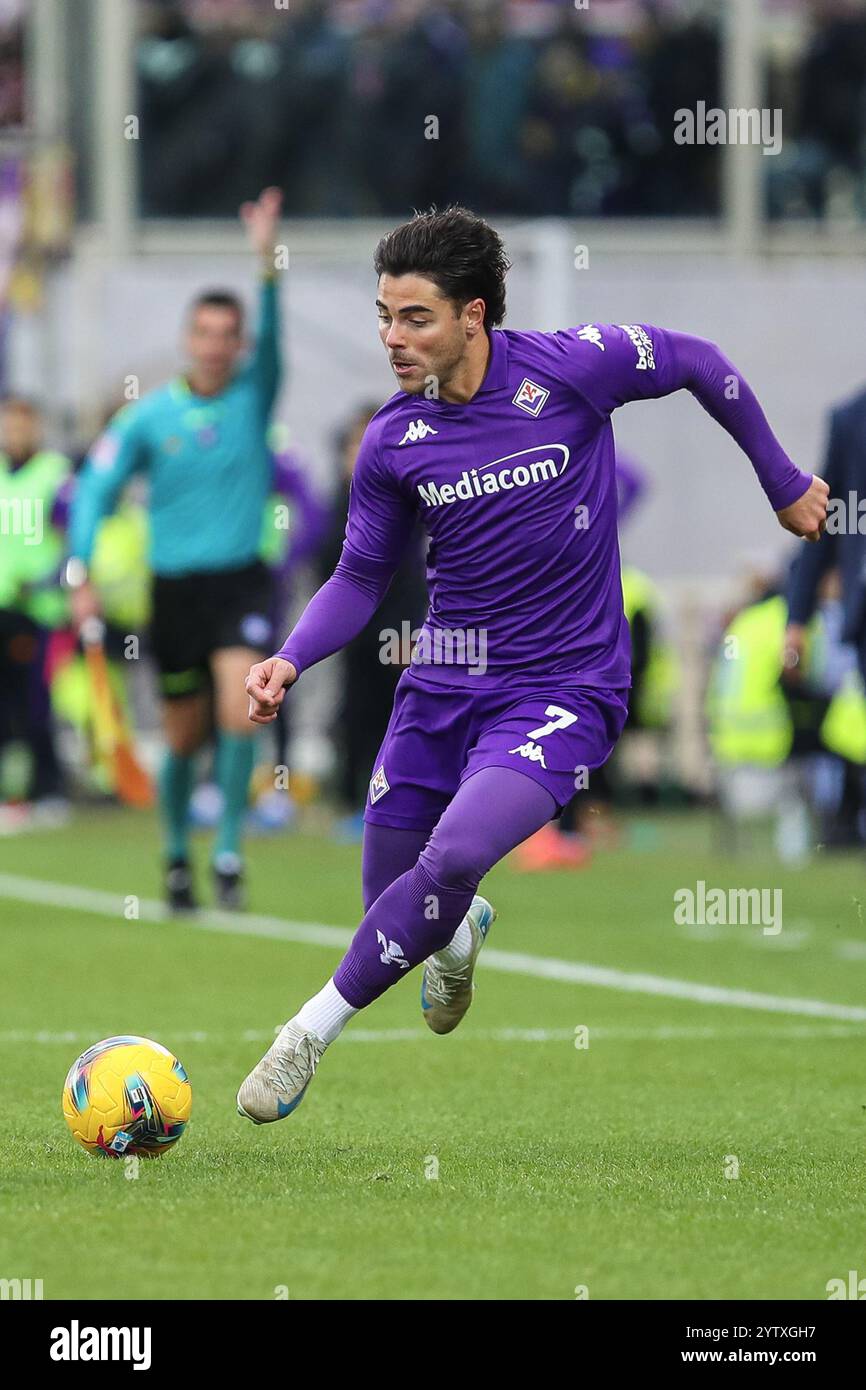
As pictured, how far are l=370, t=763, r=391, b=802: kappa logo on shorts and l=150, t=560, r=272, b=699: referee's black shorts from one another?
5.02 meters

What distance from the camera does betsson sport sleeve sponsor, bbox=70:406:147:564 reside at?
38.5 feet

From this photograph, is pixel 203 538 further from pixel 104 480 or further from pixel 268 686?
pixel 268 686

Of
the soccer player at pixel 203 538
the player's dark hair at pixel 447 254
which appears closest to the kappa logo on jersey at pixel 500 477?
the player's dark hair at pixel 447 254

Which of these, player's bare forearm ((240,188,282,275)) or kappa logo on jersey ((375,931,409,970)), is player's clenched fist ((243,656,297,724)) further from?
player's bare forearm ((240,188,282,275))

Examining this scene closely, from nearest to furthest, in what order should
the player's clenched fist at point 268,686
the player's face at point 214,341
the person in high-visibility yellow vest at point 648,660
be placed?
the player's clenched fist at point 268,686, the player's face at point 214,341, the person in high-visibility yellow vest at point 648,660

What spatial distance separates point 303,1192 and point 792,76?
18.3m

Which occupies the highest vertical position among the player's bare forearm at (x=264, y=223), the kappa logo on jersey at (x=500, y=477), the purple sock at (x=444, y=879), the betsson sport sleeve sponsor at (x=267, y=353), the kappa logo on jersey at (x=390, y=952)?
the player's bare forearm at (x=264, y=223)

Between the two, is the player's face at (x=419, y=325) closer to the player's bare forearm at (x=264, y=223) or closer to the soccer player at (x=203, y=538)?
the player's bare forearm at (x=264, y=223)

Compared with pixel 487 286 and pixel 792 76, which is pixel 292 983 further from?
pixel 792 76

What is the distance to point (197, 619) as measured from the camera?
1173cm

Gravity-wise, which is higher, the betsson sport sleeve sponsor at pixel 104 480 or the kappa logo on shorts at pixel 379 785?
the betsson sport sleeve sponsor at pixel 104 480

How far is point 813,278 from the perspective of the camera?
21594 mm

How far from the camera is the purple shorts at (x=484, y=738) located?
6.27 metres

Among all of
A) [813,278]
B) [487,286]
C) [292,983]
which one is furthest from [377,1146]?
[813,278]
